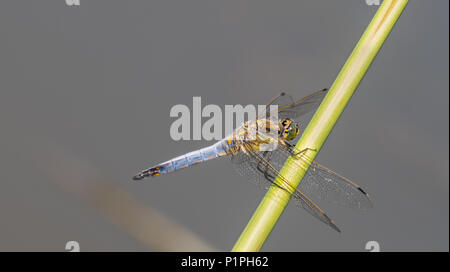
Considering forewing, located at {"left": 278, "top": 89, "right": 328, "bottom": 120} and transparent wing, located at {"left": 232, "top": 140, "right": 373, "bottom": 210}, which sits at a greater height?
forewing, located at {"left": 278, "top": 89, "right": 328, "bottom": 120}

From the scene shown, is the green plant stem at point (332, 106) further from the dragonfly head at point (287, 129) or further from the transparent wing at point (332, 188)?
the dragonfly head at point (287, 129)

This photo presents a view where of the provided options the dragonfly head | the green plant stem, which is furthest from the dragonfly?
the green plant stem

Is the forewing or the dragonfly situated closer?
the dragonfly

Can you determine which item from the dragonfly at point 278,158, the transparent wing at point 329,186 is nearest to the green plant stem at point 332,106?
the dragonfly at point 278,158

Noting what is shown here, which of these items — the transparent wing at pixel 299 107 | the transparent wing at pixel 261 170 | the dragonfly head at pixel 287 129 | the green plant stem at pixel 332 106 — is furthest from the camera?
the transparent wing at pixel 299 107

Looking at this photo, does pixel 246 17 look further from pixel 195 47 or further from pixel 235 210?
pixel 235 210

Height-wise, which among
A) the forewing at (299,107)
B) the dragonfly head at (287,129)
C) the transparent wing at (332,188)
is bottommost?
the transparent wing at (332,188)

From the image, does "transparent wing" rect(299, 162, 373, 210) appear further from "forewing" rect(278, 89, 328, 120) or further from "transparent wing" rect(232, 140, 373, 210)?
"forewing" rect(278, 89, 328, 120)

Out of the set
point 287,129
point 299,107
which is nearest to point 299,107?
point 299,107

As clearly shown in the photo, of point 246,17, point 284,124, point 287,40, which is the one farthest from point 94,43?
point 284,124
